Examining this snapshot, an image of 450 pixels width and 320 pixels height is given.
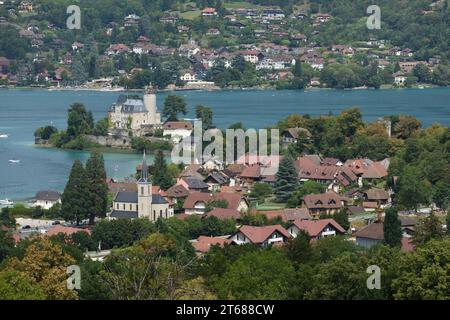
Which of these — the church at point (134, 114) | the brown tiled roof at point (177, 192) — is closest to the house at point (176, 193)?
the brown tiled roof at point (177, 192)

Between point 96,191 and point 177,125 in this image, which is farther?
point 177,125

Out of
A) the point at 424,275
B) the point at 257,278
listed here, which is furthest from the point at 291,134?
the point at 424,275

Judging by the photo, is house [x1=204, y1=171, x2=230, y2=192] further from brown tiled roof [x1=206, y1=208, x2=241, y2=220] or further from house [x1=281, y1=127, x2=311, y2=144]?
house [x1=281, y1=127, x2=311, y2=144]

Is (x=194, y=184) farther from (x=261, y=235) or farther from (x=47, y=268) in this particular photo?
(x=47, y=268)

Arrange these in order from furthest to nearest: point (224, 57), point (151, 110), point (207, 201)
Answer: point (224, 57)
point (151, 110)
point (207, 201)
